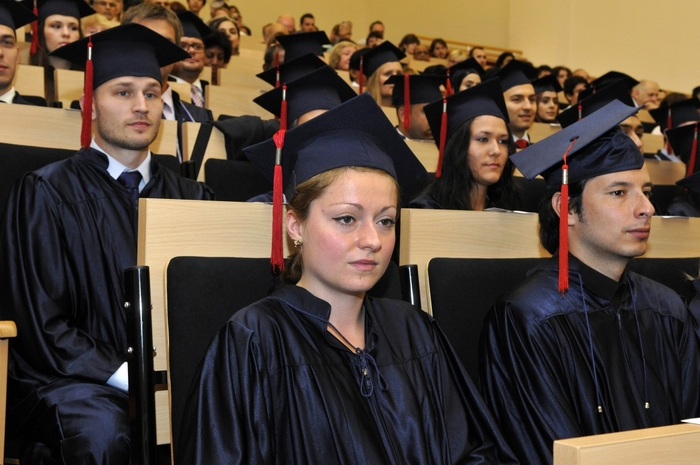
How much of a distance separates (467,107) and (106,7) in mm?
4959

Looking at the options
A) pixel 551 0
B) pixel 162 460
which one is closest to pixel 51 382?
pixel 162 460

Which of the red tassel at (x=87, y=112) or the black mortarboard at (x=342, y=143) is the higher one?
the red tassel at (x=87, y=112)

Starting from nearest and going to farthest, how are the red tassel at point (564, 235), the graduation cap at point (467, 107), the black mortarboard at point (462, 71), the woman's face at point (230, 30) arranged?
the red tassel at point (564, 235) → the graduation cap at point (467, 107) → the black mortarboard at point (462, 71) → the woman's face at point (230, 30)

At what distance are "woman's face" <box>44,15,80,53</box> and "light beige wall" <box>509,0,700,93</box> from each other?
869 centimetres

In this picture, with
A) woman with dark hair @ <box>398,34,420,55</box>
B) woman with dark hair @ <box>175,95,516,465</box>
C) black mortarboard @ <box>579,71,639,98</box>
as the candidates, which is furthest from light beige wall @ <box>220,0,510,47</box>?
woman with dark hair @ <box>175,95,516,465</box>

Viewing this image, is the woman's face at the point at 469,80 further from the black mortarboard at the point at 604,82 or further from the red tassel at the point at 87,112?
the red tassel at the point at 87,112

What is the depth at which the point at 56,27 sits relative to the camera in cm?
584

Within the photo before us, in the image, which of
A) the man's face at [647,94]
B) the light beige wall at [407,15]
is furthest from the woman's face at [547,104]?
the light beige wall at [407,15]

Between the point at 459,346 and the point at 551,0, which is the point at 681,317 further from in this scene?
the point at 551,0

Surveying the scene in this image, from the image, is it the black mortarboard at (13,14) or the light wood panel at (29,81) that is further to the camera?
the light wood panel at (29,81)

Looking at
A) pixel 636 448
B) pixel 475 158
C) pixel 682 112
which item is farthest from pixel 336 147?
pixel 682 112

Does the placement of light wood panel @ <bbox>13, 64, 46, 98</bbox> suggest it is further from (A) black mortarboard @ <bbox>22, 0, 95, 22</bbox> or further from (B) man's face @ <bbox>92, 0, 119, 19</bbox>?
(B) man's face @ <bbox>92, 0, 119, 19</bbox>

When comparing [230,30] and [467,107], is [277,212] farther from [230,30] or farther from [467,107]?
[230,30]

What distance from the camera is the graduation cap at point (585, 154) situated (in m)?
2.58
